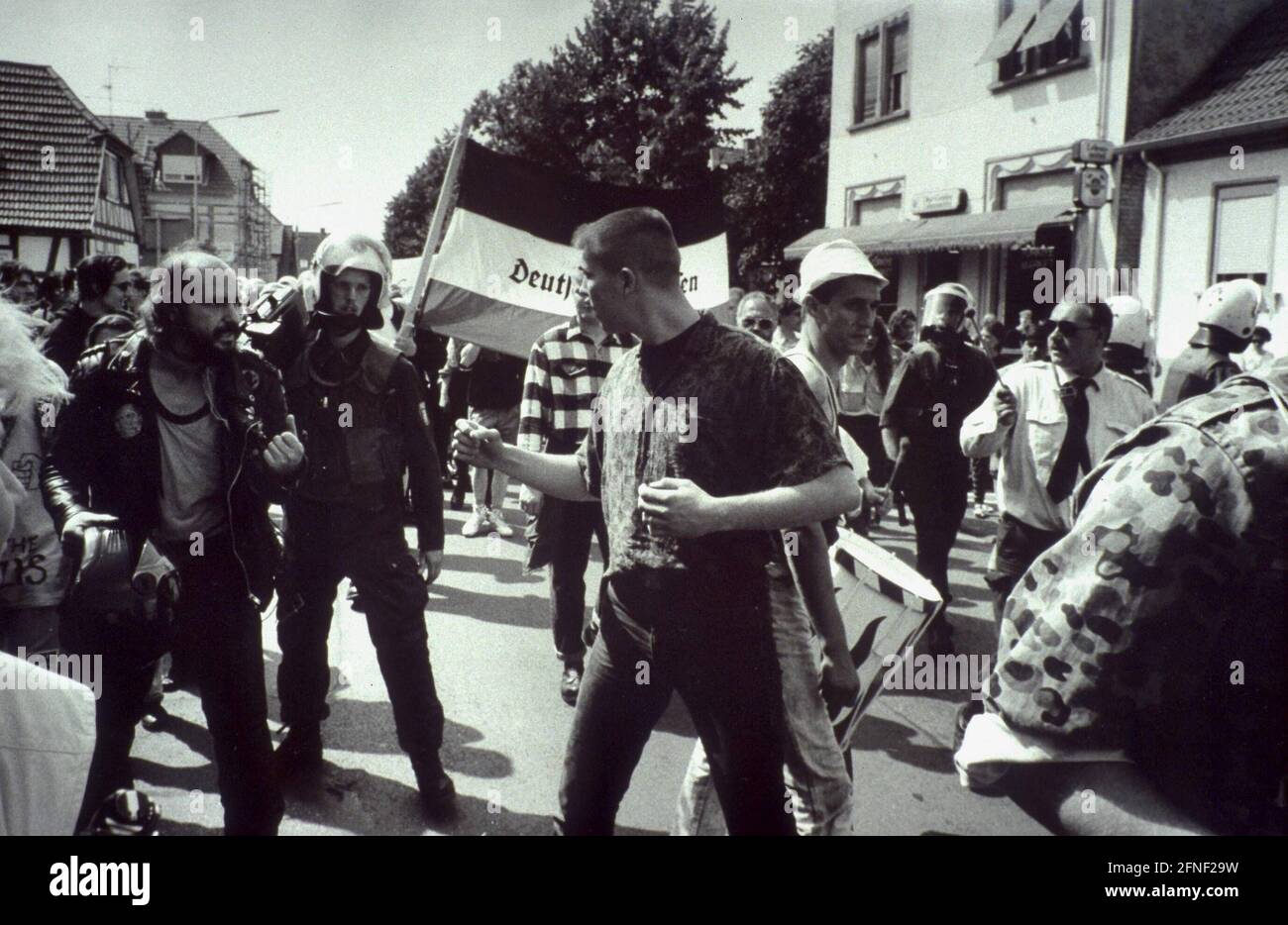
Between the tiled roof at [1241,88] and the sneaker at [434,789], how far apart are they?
13699 mm

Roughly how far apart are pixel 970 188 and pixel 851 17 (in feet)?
14.0

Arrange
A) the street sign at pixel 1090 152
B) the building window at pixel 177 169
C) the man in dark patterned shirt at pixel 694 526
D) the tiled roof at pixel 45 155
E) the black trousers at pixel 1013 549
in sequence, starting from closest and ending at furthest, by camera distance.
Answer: the man in dark patterned shirt at pixel 694 526 < the tiled roof at pixel 45 155 < the black trousers at pixel 1013 549 < the street sign at pixel 1090 152 < the building window at pixel 177 169

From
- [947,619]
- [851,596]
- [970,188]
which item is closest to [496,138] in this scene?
[947,619]

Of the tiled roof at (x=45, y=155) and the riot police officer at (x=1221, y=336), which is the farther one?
the riot police officer at (x=1221, y=336)

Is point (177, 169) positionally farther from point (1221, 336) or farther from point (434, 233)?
point (1221, 336)

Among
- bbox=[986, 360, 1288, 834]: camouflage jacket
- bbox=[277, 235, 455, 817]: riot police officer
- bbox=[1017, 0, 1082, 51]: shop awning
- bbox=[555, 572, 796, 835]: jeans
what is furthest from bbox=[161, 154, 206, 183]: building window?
bbox=[986, 360, 1288, 834]: camouflage jacket

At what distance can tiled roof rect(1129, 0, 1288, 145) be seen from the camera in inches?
547

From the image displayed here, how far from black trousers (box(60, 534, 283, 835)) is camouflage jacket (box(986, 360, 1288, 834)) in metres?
2.24

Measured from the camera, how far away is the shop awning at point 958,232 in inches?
631

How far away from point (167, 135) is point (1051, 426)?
7313mm

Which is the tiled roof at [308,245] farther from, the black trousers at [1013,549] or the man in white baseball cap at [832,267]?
the man in white baseball cap at [832,267]
